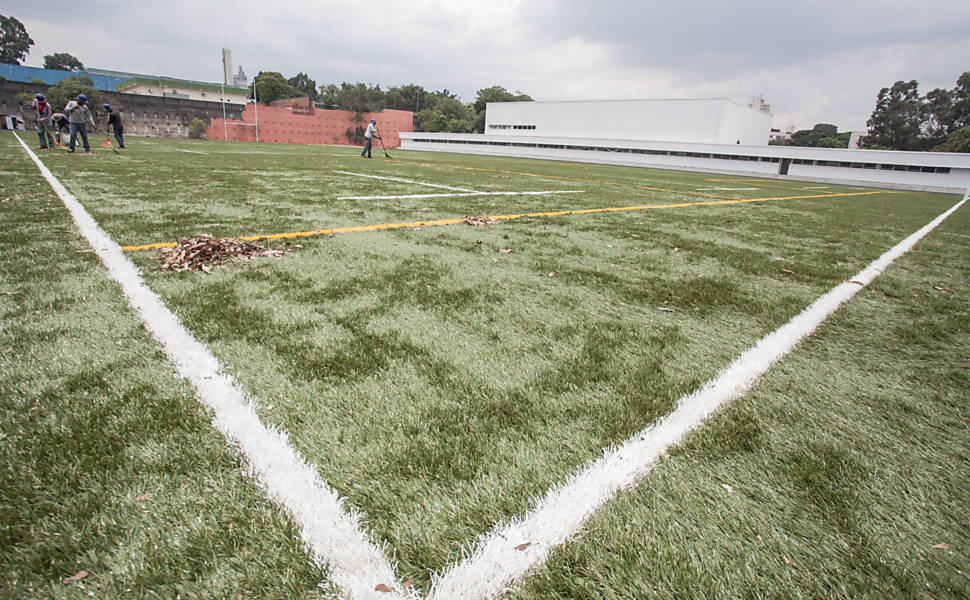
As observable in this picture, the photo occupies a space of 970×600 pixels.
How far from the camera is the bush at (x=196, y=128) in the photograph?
186 feet

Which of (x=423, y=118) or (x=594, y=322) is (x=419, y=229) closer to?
(x=594, y=322)

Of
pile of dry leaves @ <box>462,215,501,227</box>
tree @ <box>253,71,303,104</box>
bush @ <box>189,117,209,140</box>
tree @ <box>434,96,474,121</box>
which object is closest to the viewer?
pile of dry leaves @ <box>462,215,501,227</box>

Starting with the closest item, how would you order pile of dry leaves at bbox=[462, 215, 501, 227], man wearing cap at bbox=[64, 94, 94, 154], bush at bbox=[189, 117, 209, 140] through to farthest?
1. pile of dry leaves at bbox=[462, 215, 501, 227]
2. man wearing cap at bbox=[64, 94, 94, 154]
3. bush at bbox=[189, 117, 209, 140]

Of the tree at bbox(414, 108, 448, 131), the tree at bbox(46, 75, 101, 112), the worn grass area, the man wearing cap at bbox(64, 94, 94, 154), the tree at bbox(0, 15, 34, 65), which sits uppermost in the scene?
the tree at bbox(0, 15, 34, 65)

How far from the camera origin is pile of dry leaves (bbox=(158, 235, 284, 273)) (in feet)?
10.2

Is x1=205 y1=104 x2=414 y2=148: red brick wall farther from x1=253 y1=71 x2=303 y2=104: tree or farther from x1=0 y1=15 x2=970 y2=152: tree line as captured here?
x1=253 y1=71 x2=303 y2=104: tree

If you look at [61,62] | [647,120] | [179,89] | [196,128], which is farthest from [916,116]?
[61,62]

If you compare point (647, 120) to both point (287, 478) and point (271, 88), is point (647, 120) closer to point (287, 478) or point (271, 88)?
point (287, 478)

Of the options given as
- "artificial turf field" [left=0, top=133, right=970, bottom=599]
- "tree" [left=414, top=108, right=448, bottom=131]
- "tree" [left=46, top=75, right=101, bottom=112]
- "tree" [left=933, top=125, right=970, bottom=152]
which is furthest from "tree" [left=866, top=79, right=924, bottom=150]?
"tree" [left=46, top=75, right=101, bottom=112]

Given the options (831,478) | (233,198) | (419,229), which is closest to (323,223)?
(419,229)

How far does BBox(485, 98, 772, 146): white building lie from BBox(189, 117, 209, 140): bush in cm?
4039

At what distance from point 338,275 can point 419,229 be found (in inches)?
73.7

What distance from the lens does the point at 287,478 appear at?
1.28 m

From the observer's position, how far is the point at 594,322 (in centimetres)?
256
